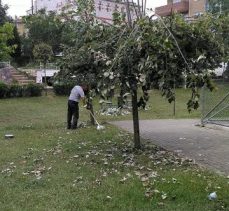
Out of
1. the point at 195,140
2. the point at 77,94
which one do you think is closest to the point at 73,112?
the point at 77,94

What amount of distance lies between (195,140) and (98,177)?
493 cm

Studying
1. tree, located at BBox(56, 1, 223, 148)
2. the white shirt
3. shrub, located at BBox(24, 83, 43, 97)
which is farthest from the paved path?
shrub, located at BBox(24, 83, 43, 97)

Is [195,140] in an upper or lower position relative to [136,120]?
lower

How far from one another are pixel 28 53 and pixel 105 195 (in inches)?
1982

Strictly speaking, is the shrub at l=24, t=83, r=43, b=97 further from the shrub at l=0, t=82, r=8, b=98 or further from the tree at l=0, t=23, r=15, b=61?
the tree at l=0, t=23, r=15, b=61

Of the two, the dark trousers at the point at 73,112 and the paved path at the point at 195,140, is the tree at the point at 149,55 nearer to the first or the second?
the paved path at the point at 195,140

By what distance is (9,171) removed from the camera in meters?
9.18

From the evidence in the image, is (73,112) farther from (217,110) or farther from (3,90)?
(3,90)

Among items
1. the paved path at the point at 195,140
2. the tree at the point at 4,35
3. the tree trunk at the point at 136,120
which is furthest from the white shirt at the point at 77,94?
the tree at the point at 4,35

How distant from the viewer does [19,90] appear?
3322 cm

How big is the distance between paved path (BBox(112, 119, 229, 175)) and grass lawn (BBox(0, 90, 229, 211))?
1.61ft

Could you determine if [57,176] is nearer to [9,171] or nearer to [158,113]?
[9,171]

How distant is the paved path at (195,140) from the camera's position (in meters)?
10.0

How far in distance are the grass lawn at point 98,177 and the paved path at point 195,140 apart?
49cm
